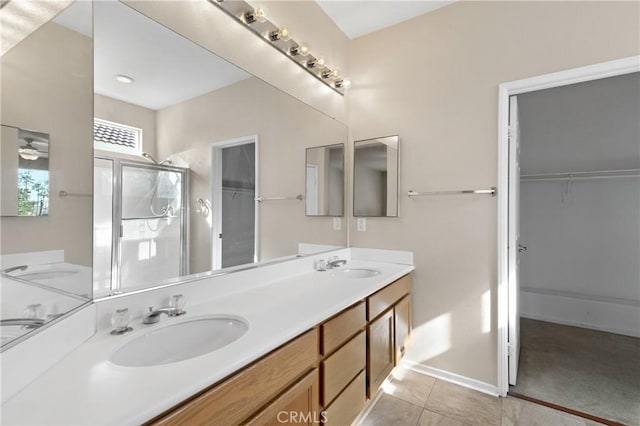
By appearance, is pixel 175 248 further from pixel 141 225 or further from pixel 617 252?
pixel 617 252

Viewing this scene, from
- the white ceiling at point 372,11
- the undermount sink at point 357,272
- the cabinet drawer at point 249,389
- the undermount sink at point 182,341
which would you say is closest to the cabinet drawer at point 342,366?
the cabinet drawer at point 249,389

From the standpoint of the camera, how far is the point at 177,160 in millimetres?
1286

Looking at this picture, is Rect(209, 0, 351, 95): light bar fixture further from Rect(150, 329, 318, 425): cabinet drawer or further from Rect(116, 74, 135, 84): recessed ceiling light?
Rect(150, 329, 318, 425): cabinet drawer

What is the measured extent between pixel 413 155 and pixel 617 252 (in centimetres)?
247

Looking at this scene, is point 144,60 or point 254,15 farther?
point 254,15

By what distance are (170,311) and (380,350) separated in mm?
1249

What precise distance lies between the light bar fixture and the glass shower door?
94 cm

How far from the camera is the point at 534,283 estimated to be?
130 inches

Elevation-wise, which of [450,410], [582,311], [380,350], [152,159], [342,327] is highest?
[152,159]

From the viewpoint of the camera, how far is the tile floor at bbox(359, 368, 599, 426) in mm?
1708

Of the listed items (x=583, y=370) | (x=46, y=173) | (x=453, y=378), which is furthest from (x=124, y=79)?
(x=583, y=370)

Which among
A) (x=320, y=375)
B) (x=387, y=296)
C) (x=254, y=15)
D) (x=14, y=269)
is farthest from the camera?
(x=387, y=296)

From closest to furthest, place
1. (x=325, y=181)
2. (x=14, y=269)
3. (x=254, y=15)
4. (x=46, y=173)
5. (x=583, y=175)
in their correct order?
(x=14, y=269) < (x=46, y=173) < (x=254, y=15) < (x=325, y=181) < (x=583, y=175)

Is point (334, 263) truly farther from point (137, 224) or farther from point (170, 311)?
point (137, 224)
